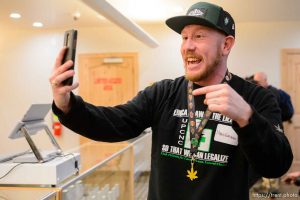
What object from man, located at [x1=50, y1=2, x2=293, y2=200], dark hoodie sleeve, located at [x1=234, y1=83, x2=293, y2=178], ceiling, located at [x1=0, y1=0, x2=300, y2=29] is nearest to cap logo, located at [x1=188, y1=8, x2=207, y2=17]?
man, located at [x1=50, y1=2, x2=293, y2=200]

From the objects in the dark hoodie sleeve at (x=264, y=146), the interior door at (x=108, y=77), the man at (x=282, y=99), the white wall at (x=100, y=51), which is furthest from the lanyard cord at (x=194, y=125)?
the interior door at (x=108, y=77)

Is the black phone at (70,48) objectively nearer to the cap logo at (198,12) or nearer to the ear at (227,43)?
the cap logo at (198,12)

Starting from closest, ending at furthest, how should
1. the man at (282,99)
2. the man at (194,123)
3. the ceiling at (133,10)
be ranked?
the man at (194,123)
the ceiling at (133,10)
the man at (282,99)

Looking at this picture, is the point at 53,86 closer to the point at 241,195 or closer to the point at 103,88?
the point at 241,195

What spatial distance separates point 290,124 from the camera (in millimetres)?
6613

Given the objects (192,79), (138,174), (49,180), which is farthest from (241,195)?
(138,174)

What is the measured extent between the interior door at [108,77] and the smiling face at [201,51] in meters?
5.84

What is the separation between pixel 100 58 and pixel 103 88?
617 millimetres

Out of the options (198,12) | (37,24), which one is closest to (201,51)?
(198,12)

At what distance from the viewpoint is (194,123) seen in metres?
1.26

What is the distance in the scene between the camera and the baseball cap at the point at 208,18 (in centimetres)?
122

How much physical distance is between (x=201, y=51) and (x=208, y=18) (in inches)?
4.6

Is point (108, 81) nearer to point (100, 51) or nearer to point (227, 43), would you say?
point (100, 51)

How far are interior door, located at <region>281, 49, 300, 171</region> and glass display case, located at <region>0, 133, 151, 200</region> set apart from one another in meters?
3.31
